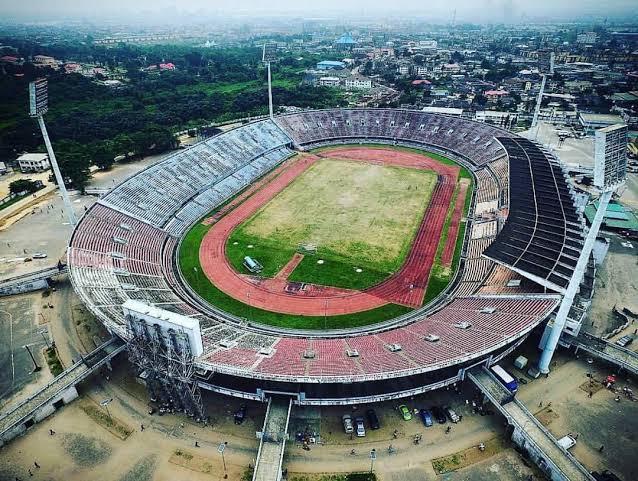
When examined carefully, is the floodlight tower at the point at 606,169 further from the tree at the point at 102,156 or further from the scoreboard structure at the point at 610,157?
the tree at the point at 102,156

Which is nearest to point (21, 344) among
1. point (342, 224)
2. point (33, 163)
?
point (342, 224)

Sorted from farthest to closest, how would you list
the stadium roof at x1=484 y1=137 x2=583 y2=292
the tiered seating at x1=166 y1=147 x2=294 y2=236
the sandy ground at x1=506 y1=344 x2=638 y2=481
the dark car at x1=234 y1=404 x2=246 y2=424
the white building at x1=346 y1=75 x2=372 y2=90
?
the white building at x1=346 y1=75 x2=372 y2=90
the tiered seating at x1=166 y1=147 x2=294 y2=236
the stadium roof at x1=484 y1=137 x2=583 y2=292
the dark car at x1=234 y1=404 x2=246 y2=424
the sandy ground at x1=506 y1=344 x2=638 y2=481

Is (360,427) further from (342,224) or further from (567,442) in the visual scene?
(342,224)

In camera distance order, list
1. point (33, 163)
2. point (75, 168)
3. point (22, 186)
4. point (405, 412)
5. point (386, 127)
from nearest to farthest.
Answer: point (405, 412), point (22, 186), point (75, 168), point (33, 163), point (386, 127)

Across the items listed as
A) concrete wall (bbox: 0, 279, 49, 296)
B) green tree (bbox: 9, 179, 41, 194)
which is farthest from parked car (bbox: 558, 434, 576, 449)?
green tree (bbox: 9, 179, 41, 194)

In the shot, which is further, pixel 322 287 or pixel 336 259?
pixel 336 259

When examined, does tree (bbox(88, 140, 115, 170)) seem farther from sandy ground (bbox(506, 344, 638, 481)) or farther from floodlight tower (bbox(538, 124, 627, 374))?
floodlight tower (bbox(538, 124, 627, 374))

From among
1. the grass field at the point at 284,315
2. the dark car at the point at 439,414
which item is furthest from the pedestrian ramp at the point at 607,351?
the grass field at the point at 284,315

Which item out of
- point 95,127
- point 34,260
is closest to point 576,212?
point 34,260
